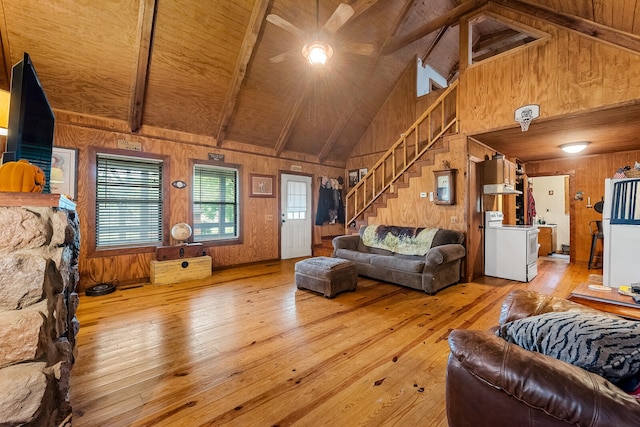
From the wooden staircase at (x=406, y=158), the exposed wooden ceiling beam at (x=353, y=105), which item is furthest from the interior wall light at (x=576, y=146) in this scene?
the exposed wooden ceiling beam at (x=353, y=105)

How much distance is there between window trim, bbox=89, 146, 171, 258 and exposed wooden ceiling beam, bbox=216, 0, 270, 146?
1154 millimetres

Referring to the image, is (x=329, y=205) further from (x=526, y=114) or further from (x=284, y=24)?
(x=284, y=24)

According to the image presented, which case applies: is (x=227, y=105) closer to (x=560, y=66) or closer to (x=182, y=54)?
(x=182, y=54)

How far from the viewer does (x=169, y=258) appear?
4422 mm

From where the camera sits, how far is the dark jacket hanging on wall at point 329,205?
7.03 meters

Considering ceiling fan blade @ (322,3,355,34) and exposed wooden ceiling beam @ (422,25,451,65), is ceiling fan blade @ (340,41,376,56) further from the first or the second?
exposed wooden ceiling beam @ (422,25,451,65)

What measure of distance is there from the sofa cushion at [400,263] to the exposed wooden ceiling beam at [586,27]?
Answer: 3.28 m

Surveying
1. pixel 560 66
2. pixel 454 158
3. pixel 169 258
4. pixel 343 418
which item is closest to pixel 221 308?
pixel 169 258

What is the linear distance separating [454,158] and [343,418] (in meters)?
4.07

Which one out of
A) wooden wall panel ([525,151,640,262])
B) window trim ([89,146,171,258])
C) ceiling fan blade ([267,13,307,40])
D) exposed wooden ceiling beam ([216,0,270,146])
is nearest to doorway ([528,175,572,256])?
wooden wall panel ([525,151,640,262])

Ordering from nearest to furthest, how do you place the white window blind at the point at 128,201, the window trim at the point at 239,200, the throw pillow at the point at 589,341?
the throw pillow at the point at 589,341, the white window blind at the point at 128,201, the window trim at the point at 239,200

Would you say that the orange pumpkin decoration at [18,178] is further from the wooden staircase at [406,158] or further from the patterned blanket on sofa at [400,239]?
the wooden staircase at [406,158]

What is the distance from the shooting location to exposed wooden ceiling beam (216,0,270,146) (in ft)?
12.5

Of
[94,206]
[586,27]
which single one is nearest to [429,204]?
[586,27]
